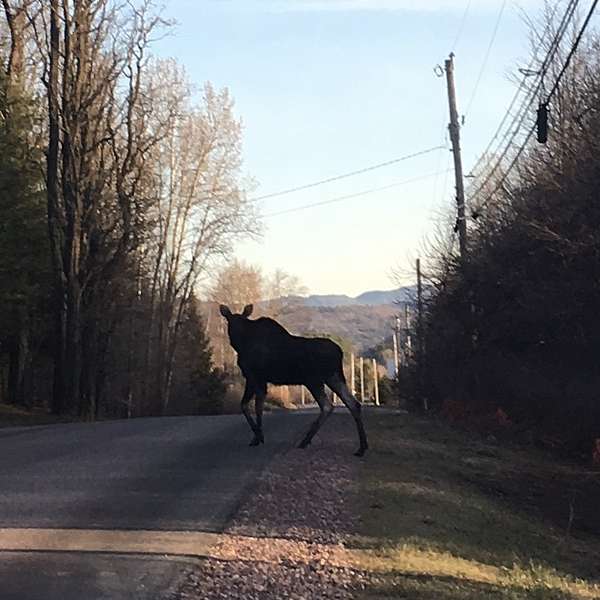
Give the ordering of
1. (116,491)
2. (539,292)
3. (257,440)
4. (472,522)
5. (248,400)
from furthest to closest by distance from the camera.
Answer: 1. (539,292)
2. (257,440)
3. (248,400)
4. (472,522)
5. (116,491)

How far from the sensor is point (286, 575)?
8641mm

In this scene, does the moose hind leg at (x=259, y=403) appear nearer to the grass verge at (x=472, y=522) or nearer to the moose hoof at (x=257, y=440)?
the moose hoof at (x=257, y=440)

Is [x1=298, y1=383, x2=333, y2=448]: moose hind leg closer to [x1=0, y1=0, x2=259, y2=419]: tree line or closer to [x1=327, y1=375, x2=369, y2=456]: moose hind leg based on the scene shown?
[x1=327, y1=375, x2=369, y2=456]: moose hind leg

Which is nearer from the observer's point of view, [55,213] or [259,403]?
[259,403]

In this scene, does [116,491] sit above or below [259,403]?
below

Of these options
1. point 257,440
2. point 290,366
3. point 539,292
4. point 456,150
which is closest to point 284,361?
point 290,366

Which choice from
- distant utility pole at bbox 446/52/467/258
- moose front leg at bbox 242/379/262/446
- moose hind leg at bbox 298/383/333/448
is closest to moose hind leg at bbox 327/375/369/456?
moose hind leg at bbox 298/383/333/448

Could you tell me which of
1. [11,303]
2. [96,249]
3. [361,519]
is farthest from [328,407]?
[96,249]

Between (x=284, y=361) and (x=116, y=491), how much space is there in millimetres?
4535

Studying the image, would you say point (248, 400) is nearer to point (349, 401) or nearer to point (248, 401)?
point (248, 401)

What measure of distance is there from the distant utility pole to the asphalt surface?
556 inches

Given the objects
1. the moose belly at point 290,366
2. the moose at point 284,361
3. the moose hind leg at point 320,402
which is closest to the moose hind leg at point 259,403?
the moose at point 284,361

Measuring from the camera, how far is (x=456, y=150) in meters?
36.9

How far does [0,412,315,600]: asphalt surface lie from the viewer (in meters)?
8.29
